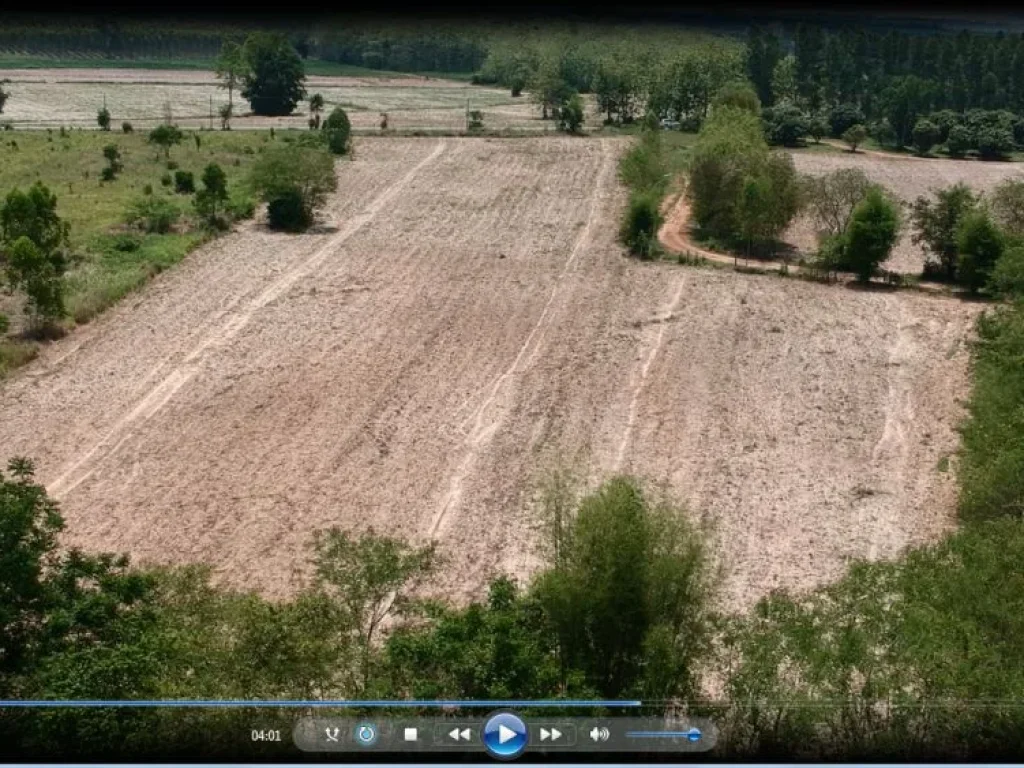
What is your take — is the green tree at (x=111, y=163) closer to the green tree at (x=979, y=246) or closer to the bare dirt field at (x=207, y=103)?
the bare dirt field at (x=207, y=103)

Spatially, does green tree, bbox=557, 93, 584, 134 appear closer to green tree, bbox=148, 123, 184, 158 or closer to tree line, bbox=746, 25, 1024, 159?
tree line, bbox=746, 25, 1024, 159

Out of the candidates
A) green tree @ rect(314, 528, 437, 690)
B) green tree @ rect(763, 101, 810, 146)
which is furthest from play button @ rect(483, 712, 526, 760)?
green tree @ rect(763, 101, 810, 146)

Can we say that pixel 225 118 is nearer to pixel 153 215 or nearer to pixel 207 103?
pixel 207 103

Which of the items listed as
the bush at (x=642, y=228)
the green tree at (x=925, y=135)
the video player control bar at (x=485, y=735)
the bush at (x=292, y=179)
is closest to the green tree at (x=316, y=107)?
the bush at (x=292, y=179)

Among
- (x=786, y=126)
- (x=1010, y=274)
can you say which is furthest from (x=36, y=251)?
(x=786, y=126)

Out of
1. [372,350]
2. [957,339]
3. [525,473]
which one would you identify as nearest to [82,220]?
[372,350]

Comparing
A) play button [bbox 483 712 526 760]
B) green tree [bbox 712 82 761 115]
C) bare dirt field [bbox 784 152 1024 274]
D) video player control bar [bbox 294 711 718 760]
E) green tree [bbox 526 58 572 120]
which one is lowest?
bare dirt field [bbox 784 152 1024 274]

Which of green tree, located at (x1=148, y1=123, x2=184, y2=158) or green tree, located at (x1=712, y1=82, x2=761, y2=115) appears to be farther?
green tree, located at (x1=712, y1=82, x2=761, y2=115)
